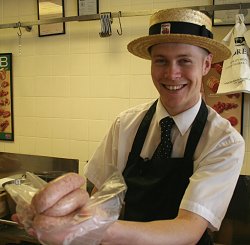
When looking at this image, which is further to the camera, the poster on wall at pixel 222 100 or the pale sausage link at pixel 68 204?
the poster on wall at pixel 222 100

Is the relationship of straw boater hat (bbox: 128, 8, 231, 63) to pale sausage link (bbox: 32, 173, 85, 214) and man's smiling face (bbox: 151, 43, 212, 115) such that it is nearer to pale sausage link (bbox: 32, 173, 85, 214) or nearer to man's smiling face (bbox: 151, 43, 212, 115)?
man's smiling face (bbox: 151, 43, 212, 115)

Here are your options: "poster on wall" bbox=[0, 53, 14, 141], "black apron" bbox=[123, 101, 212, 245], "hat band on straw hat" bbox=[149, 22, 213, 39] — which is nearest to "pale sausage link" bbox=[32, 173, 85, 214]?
"black apron" bbox=[123, 101, 212, 245]

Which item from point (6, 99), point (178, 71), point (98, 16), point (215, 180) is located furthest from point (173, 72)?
point (6, 99)

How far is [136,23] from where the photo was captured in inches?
79.1

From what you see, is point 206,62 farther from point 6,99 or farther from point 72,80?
point 6,99

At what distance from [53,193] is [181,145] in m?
0.65

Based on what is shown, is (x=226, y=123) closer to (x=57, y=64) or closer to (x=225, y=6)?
(x=225, y=6)

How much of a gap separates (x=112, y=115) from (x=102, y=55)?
404 mm

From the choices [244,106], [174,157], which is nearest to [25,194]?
[174,157]

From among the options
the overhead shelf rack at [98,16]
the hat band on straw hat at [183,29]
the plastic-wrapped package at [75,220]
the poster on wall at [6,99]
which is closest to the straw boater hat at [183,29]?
the hat band on straw hat at [183,29]

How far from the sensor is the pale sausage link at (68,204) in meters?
0.57

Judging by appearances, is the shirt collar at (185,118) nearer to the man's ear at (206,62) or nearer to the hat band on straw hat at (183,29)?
the man's ear at (206,62)

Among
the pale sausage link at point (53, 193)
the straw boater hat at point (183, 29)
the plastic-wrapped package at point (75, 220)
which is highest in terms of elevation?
the straw boater hat at point (183, 29)

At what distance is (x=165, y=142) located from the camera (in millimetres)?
1141
